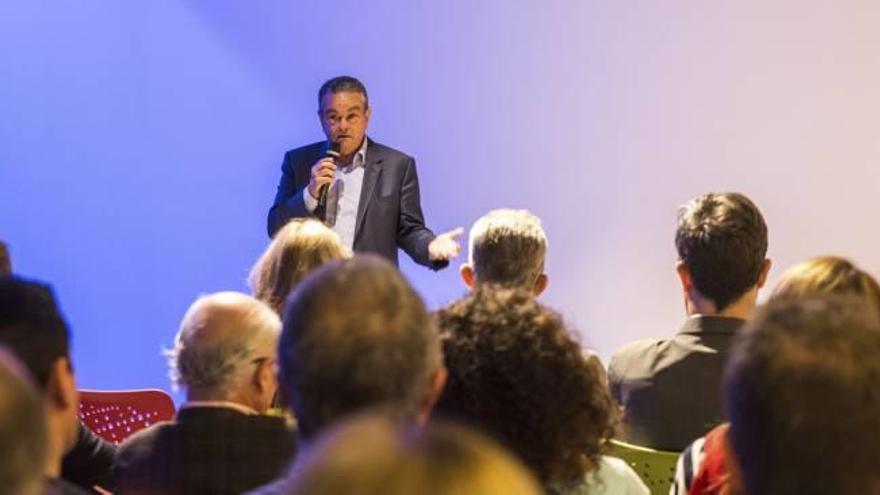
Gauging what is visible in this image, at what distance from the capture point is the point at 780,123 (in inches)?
242

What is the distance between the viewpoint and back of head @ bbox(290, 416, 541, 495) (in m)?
0.93

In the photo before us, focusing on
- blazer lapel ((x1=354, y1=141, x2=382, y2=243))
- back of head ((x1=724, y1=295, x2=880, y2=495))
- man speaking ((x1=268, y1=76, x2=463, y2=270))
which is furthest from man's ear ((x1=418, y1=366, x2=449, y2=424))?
blazer lapel ((x1=354, y1=141, x2=382, y2=243))

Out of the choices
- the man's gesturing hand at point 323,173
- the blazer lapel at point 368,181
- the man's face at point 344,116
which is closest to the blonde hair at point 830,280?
the man's gesturing hand at point 323,173

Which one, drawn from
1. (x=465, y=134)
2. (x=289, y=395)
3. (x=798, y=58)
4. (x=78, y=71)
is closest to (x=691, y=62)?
(x=798, y=58)

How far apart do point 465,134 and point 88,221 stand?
5.95 ft

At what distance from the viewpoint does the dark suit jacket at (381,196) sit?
214 inches

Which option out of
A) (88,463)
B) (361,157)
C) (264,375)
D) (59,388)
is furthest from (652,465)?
(361,157)

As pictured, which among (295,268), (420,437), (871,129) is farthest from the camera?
(871,129)

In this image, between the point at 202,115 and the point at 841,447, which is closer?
the point at 841,447

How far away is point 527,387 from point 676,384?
0.96 meters

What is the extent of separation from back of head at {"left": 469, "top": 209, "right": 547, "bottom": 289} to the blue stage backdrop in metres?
3.01

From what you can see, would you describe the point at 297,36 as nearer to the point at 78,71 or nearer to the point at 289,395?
the point at 78,71

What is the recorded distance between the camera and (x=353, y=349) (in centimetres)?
163

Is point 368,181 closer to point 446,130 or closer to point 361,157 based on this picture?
point 361,157
